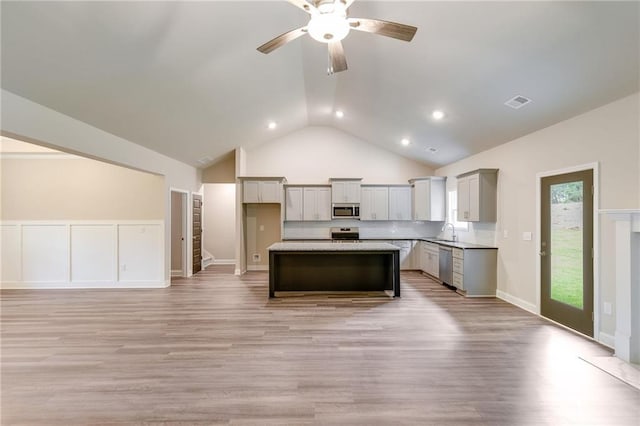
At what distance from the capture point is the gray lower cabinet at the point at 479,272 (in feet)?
17.3

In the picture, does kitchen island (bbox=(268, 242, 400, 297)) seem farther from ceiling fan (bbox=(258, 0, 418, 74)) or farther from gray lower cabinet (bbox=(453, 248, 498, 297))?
ceiling fan (bbox=(258, 0, 418, 74))

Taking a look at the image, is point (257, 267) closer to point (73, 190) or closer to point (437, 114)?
point (73, 190)

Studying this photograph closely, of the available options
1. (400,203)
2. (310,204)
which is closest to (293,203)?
(310,204)

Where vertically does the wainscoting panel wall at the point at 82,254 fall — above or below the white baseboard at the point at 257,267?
above

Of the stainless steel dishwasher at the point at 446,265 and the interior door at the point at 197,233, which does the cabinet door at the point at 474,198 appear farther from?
the interior door at the point at 197,233

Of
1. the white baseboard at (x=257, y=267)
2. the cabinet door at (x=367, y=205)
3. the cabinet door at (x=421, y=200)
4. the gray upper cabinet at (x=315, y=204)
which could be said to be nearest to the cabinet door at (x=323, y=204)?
the gray upper cabinet at (x=315, y=204)

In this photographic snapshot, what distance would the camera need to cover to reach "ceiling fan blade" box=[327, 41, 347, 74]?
250 cm

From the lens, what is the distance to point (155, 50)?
10.4 feet

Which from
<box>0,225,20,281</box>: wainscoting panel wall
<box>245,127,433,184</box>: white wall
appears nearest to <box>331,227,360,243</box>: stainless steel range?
<box>245,127,433,184</box>: white wall

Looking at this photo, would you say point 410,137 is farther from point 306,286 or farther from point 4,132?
point 4,132

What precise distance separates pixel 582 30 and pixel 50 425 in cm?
527

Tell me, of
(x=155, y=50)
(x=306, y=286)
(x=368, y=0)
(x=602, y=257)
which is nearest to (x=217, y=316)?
(x=306, y=286)

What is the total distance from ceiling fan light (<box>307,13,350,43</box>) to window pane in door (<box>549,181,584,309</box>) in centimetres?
354

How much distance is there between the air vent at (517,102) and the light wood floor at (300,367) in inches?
116
